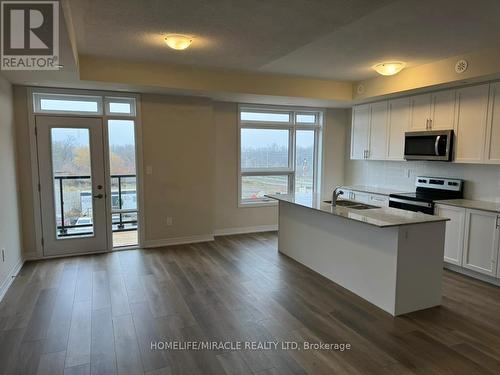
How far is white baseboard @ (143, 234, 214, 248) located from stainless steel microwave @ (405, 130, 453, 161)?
3.45 meters

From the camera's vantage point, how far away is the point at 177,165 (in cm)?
552

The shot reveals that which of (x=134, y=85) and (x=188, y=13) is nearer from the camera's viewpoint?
(x=188, y=13)

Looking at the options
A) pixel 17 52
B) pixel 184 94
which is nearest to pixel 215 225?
pixel 184 94

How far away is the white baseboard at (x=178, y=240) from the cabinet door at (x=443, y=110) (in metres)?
3.86

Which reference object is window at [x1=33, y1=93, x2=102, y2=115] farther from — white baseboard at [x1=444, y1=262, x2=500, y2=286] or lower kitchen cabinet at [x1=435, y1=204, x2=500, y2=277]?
white baseboard at [x1=444, y1=262, x2=500, y2=286]

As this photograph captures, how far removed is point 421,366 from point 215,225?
420 centimetres

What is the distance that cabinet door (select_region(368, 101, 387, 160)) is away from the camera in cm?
558

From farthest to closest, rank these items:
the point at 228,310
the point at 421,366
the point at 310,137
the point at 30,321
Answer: the point at 310,137 < the point at 228,310 < the point at 30,321 < the point at 421,366

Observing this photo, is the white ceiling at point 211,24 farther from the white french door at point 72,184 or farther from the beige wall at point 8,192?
the white french door at point 72,184

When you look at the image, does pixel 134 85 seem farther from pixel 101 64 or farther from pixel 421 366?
pixel 421 366

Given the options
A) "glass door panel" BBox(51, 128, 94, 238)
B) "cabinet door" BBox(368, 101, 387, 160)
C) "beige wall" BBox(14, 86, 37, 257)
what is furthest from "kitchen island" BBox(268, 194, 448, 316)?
"beige wall" BBox(14, 86, 37, 257)

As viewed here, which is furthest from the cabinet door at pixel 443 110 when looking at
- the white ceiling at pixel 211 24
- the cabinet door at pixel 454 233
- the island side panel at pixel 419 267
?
the white ceiling at pixel 211 24

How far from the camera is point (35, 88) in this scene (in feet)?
15.1

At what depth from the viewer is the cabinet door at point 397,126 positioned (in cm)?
519
